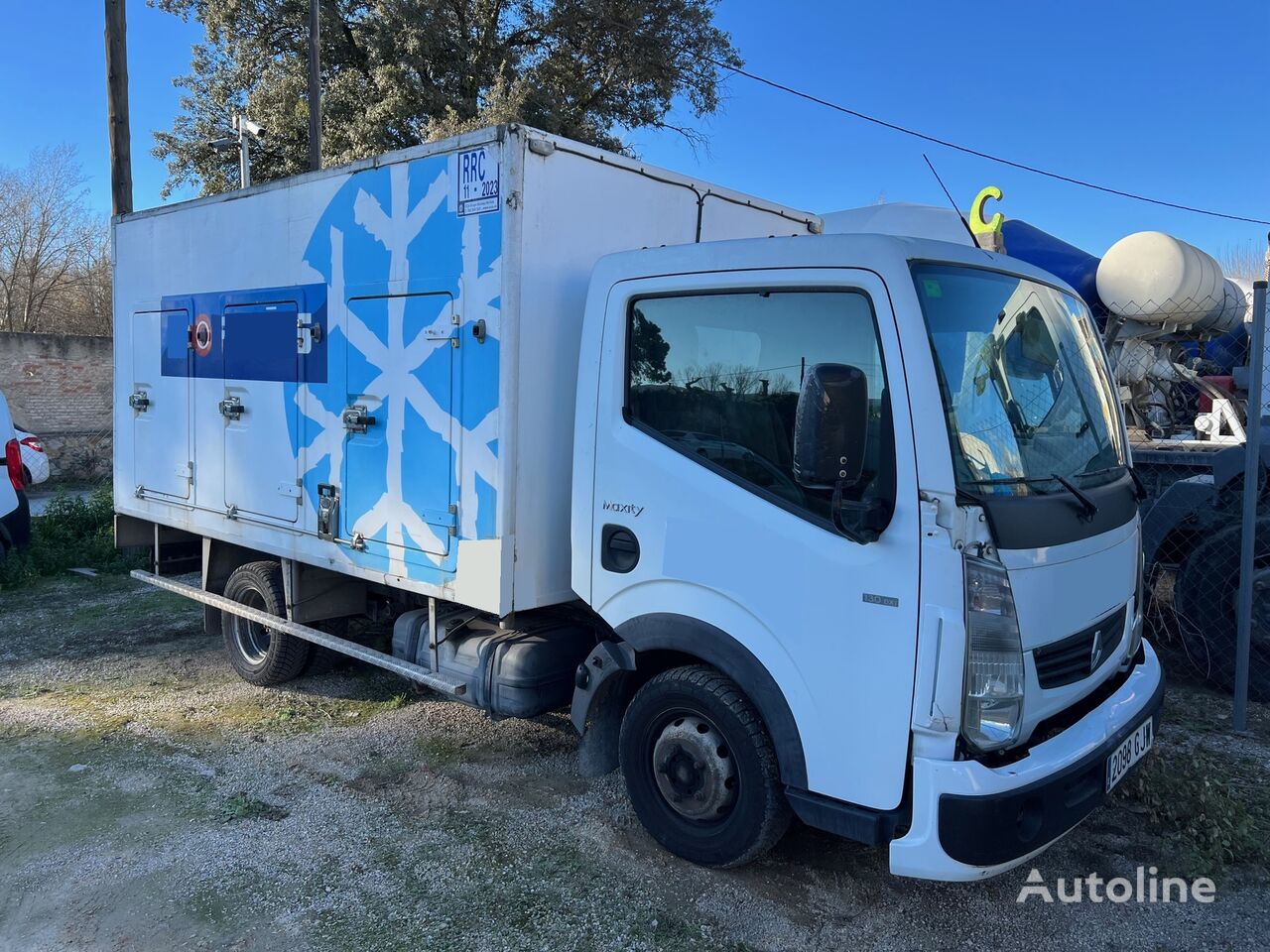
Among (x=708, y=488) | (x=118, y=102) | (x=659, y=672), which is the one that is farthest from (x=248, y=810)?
(x=118, y=102)

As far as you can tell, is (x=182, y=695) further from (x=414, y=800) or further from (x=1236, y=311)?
(x=1236, y=311)

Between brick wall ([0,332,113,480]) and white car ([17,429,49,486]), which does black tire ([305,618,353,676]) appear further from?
brick wall ([0,332,113,480])

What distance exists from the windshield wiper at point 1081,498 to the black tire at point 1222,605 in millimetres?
2873

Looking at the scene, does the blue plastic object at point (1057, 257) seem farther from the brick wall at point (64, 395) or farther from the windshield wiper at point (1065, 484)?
the brick wall at point (64, 395)

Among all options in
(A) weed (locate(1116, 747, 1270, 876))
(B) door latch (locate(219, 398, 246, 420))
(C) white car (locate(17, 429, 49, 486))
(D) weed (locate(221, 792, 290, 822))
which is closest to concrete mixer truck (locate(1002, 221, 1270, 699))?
(A) weed (locate(1116, 747, 1270, 876))

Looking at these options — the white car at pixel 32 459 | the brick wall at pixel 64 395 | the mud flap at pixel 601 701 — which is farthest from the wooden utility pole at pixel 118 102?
the mud flap at pixel 601 701

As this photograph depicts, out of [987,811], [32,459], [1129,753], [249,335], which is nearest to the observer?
[987,811]

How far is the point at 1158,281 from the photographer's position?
21.1 ft

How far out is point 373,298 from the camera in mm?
4508

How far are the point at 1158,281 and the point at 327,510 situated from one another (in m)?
5.73

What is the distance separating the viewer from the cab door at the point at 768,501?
9.44 ft

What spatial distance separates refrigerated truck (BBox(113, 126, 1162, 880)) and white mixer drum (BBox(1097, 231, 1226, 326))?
9.17 feet

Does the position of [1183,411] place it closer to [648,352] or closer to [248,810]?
[648,352]

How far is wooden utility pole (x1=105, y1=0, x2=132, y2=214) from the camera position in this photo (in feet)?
36.6
